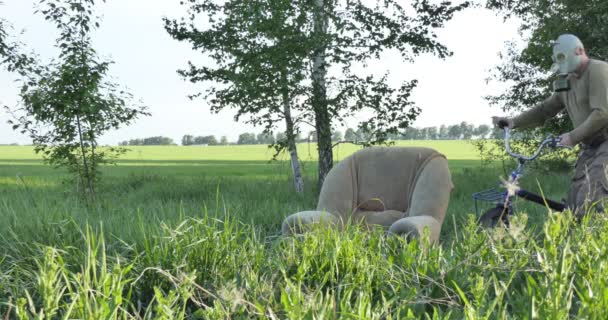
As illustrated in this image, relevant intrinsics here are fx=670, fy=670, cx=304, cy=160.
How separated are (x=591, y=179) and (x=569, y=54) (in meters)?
1.04

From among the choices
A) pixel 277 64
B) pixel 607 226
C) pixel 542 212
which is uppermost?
pixel 277 64

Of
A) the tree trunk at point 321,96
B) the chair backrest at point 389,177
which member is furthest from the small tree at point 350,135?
the chair backrest at point 389,177

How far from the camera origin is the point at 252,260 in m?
3.40

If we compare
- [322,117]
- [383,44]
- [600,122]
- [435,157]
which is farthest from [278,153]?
[600,122]

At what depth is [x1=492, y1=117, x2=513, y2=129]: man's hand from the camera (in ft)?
18.6

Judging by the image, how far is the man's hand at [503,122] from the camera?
566cm

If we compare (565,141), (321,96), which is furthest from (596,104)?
(321,96)

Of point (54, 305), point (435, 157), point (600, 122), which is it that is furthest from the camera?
point (435, 157)

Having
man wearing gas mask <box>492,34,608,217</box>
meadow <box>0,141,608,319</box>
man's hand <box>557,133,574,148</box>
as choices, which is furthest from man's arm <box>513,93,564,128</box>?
meadow <box>0,141,608,319</box>

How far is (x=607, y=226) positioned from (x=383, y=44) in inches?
272

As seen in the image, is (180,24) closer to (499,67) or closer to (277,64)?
(277,64)

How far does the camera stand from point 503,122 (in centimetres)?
566

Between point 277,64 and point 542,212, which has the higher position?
point 277,64

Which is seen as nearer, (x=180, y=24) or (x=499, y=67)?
(x=180, y=24)
